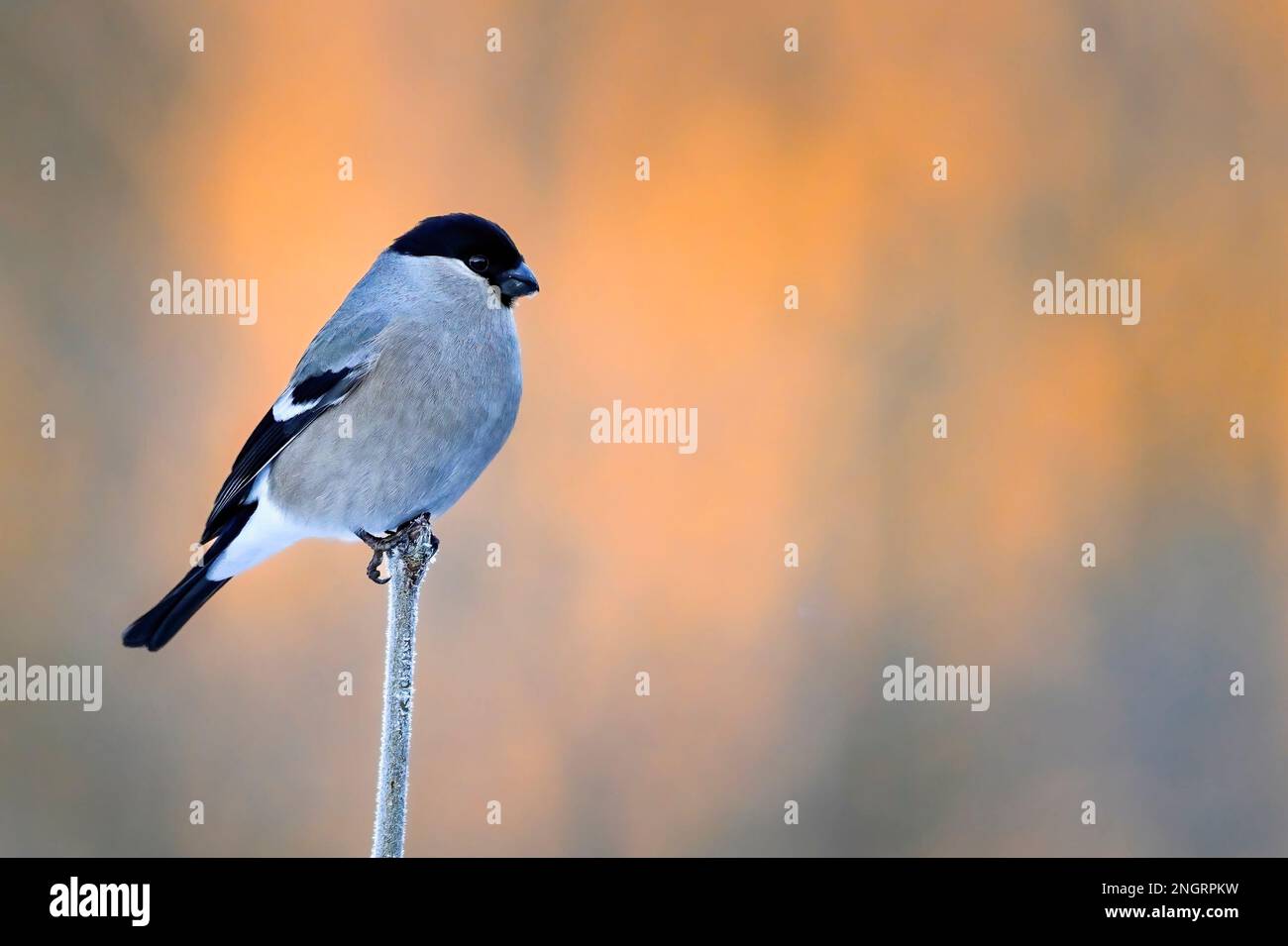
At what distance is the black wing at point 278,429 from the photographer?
4.52 meters

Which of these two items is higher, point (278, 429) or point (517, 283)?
point (517, 283)

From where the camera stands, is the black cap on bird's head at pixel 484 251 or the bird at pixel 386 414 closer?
the bird at pixel 386 414

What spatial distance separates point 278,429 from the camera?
468 cm

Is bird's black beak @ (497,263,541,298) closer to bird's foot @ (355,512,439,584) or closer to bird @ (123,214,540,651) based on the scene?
bird @ (123,214,540,651)

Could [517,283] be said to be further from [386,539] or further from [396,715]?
[396,715]

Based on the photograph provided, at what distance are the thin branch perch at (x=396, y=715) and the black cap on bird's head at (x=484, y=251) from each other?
55.1 inches

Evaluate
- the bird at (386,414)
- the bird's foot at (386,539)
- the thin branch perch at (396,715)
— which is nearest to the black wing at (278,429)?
the bird at (386,414)

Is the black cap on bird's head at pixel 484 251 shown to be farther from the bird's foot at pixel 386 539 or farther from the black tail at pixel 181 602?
the black tail at pixel 181 602

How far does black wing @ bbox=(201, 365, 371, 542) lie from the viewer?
4.52 meters

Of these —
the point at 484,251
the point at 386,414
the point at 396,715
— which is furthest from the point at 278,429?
the point at 396,715

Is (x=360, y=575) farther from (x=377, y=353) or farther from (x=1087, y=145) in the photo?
(x=1087, y=145)

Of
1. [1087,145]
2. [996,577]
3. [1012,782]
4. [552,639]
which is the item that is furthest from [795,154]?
[1012,782]

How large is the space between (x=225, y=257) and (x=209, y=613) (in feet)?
7.36

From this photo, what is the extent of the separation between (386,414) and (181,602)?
111cm
